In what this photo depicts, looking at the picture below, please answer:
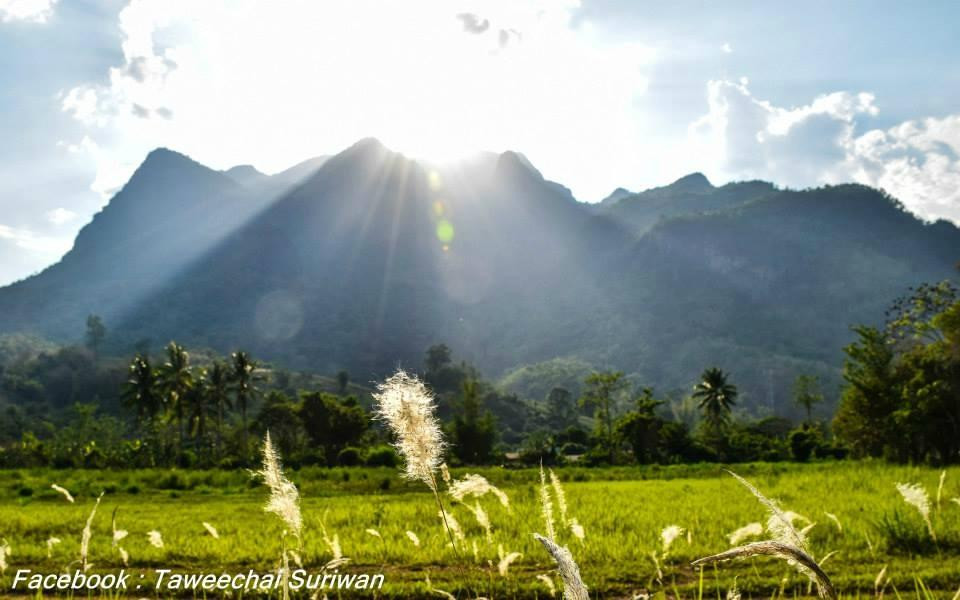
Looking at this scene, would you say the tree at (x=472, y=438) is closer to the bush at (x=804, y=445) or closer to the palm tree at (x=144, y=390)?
the bush at (x=804, y=445)

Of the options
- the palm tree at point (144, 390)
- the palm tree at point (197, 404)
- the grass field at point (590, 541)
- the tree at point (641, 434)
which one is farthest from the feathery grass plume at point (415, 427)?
the palm tree at point (197, 404)

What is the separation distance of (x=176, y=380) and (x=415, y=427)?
77.0 metres

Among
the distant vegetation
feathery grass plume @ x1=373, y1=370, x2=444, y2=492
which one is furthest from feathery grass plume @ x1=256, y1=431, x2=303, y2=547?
the distant vegetation

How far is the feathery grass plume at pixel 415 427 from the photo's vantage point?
2264 mm

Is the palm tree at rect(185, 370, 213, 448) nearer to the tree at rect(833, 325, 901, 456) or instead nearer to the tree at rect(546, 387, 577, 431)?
the tree at rect(833, 325, 901, 456)

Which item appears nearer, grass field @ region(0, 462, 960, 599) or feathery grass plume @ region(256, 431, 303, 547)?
feathery grass plume @ region(256, 431, 303, 547)

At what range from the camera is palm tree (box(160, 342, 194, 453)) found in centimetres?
7006

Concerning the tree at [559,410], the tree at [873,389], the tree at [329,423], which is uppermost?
the tree at [873,389]

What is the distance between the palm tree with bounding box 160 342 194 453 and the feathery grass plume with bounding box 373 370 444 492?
7512cm

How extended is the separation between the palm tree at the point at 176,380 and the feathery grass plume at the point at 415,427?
75120 mm

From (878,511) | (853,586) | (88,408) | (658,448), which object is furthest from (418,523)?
(88,408)

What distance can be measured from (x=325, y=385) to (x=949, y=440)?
186971mm

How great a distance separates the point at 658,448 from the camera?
216 feet

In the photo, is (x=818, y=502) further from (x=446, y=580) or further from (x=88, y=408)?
(x=88, y=408)
